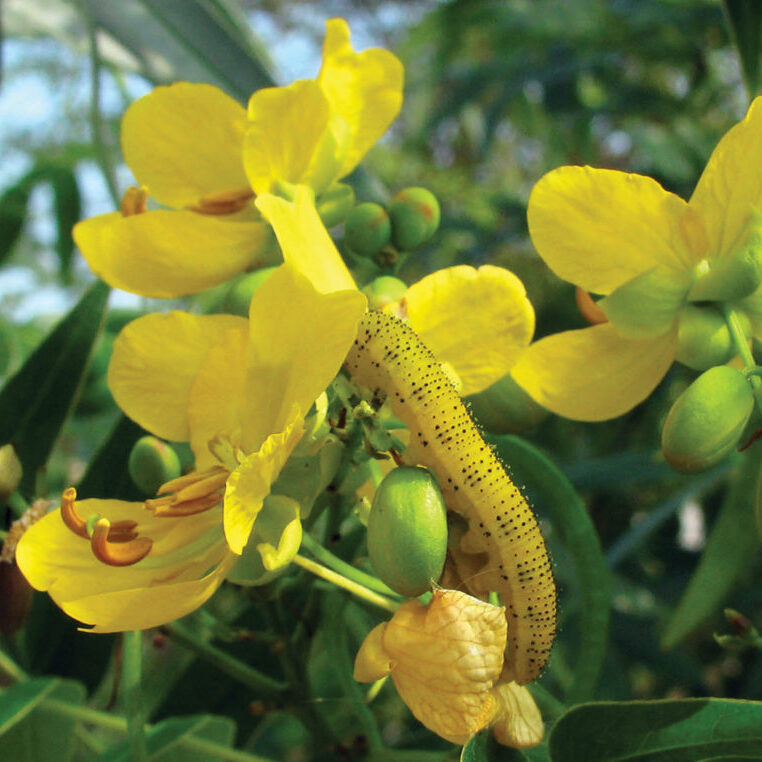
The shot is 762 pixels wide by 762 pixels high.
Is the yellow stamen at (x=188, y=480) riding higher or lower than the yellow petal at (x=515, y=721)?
higher

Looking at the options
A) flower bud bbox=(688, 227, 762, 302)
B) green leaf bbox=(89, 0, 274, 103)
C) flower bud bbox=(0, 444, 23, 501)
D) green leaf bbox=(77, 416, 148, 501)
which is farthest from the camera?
green leaf bbox=(89, 0, 274, 103)

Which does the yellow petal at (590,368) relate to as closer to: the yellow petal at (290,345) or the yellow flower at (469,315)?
the yellow flower at (469,315)

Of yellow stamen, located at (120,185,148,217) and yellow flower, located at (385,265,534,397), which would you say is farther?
yellow stamen, located at (120,185,148,217)

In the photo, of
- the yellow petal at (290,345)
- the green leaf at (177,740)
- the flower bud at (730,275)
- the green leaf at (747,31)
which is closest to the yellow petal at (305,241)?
the yellow petal at (290,345)

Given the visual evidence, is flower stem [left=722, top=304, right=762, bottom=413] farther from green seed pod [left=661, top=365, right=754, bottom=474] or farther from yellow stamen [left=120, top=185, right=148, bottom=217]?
yellow stamen [left=120, top=185, right=148, bottom=217]

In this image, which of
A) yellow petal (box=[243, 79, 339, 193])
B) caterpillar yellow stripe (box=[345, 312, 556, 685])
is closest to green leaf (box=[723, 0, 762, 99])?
yellow petal (box=[243, 79, 339, 193])

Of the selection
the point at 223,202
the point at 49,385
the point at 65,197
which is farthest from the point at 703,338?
the point at 65,197

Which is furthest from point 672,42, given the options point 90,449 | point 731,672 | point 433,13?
point 90,449
